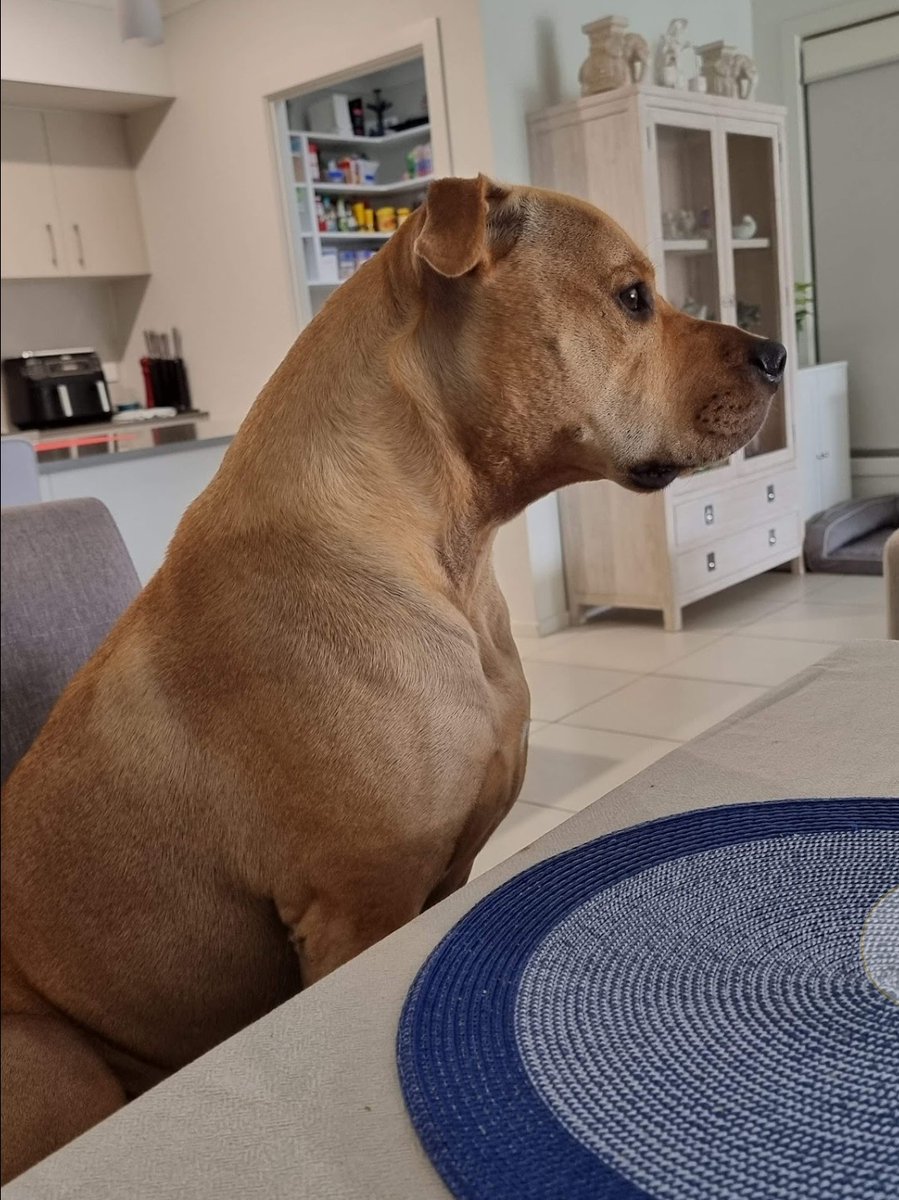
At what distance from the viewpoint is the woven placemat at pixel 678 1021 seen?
409 mm

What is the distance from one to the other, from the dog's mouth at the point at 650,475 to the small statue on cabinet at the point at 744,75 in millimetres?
3900

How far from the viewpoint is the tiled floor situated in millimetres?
2799

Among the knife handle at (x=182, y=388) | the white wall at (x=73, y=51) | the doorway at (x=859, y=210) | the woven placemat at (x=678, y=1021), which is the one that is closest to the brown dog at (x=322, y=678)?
the woven placemat at (x=678, y=1021)

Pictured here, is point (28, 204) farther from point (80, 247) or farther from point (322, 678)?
point (322, 678)

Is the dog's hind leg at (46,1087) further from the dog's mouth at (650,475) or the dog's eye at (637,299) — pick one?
the dog's eye at (637,299)

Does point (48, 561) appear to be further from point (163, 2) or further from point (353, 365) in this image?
point (163, 2)

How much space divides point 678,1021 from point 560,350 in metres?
0.74

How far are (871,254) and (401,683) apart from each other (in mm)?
4300

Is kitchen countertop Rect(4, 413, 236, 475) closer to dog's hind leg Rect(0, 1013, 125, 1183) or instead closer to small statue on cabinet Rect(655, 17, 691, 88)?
dog's hind leg Rect(0, 1013, 125, 1183)

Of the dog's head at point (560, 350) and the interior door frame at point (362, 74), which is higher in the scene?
the interior door frame at point (362, 74)

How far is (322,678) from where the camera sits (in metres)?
0.97

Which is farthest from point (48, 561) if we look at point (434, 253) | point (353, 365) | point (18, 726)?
point (434, 253)

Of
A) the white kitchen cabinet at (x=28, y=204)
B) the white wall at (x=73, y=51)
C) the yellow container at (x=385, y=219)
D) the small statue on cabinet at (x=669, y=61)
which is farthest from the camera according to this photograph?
the yellow container at (x=385, y=219)

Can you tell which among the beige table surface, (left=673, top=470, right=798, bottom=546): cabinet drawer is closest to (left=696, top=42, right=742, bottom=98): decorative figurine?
(left=673, top=470, right=798, bottom=546): cabinet drawer
